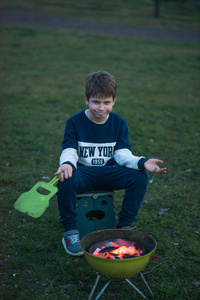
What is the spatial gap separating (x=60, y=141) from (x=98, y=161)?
2.91 metres

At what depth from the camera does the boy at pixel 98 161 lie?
314 centimetres

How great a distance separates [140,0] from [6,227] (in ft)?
137

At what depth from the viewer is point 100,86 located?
10.6ft

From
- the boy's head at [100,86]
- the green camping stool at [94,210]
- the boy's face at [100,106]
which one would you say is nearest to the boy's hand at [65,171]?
the green camping stool at [94,210]

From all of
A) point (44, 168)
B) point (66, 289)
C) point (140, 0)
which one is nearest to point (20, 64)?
point (44, 168)

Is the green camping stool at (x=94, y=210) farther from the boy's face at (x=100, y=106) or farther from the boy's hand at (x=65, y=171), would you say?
the boy's face at (x=100, y=106)

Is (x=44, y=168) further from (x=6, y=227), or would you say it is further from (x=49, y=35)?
(x=49, y=35)

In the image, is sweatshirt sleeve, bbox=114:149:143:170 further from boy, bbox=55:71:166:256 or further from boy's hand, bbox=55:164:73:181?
boy's hand, bbox=55:164:73:181

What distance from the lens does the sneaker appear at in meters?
3.18

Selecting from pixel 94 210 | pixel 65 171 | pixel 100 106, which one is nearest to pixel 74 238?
pixel 94 210

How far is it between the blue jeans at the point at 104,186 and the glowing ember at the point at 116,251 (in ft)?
1.80

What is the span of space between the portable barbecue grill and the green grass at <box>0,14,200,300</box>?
14.9 inches

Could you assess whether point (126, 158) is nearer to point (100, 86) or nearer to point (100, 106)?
point (100, 106)

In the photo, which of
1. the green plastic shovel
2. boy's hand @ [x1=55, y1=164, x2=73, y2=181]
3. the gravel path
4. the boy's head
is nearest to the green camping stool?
boy's hand @ [x1=55, y1=164, x2=73, y2=181]
